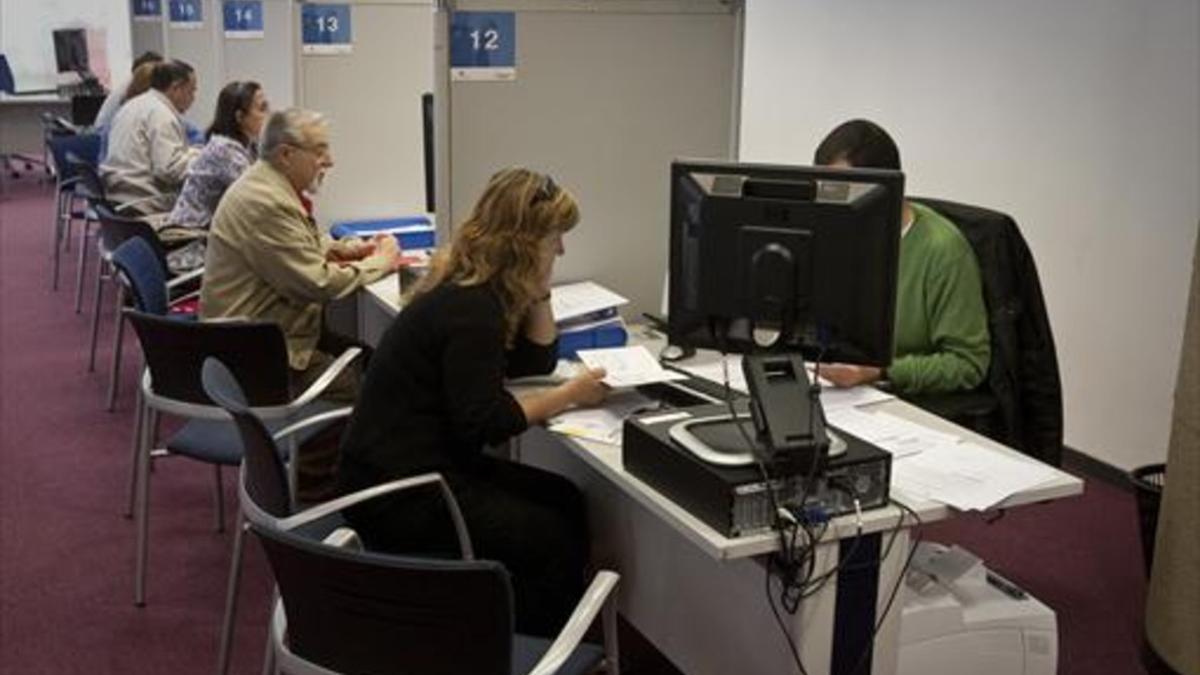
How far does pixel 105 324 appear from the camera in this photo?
599 cm

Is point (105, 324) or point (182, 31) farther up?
point (182, 31)

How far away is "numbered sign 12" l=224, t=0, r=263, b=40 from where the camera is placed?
Result: 5.05m

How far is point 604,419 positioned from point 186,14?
592 cm

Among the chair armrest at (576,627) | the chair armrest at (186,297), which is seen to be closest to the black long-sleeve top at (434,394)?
the chair armrest at (576,627)

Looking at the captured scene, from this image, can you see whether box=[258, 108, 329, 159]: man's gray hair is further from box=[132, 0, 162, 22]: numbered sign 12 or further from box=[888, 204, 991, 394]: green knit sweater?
box=[132, 0, 162, 22]: numbered sign 12

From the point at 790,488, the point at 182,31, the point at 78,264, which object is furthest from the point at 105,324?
the point at 790,488

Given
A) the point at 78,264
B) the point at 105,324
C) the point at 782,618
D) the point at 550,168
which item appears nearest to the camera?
the point at 782,618

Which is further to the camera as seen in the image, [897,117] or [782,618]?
[897,117]

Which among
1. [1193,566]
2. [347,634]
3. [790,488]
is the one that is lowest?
[1193,566]

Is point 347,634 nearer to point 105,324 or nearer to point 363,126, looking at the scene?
point 363,126

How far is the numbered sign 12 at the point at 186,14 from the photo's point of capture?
23.5ft

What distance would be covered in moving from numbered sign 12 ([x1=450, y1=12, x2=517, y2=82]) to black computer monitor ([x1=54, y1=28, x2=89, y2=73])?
833 centimetres

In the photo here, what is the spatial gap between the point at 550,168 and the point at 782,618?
1.35 meters

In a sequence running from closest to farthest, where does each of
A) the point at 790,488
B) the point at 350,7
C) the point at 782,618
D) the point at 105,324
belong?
the point at 790,488, the point at 782,618, the point at 350,7, the point at 105,324
